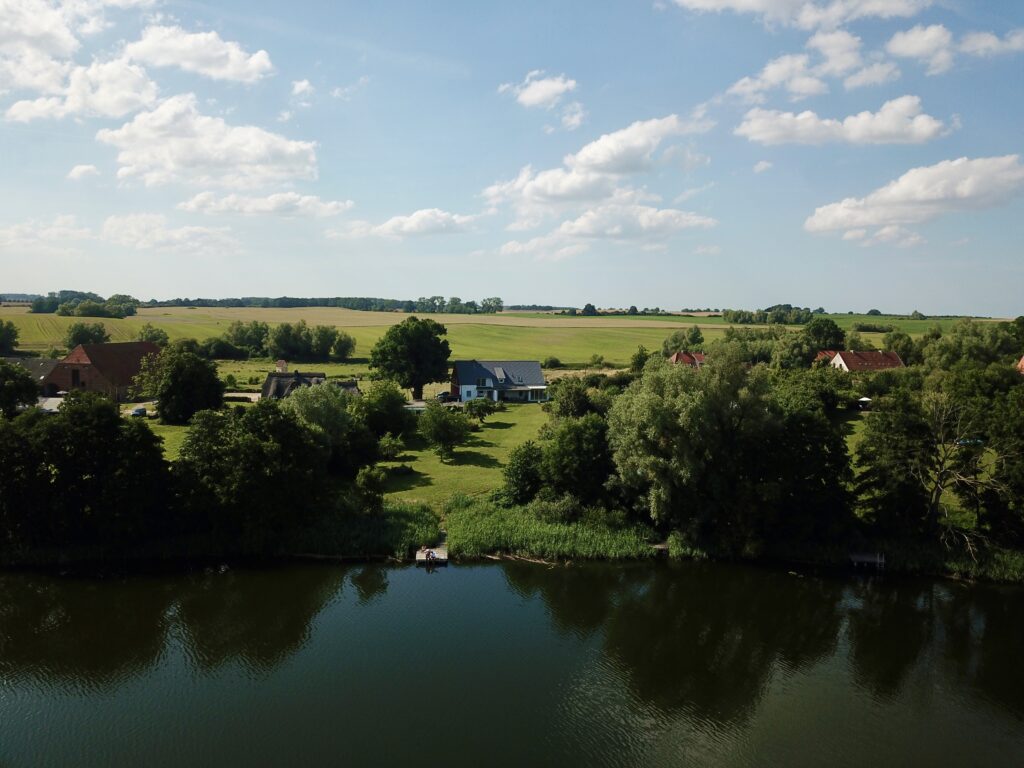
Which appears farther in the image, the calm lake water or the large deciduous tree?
the large deciduous tree

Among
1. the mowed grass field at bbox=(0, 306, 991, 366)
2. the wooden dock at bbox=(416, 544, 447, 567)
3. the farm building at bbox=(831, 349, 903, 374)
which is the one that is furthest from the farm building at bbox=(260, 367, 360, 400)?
the farm building at bbox=(831, 349, 903, 374)

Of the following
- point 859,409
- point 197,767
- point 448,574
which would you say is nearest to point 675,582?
point 448,574

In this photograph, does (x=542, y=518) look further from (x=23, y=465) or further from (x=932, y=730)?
(x=23, y=465)

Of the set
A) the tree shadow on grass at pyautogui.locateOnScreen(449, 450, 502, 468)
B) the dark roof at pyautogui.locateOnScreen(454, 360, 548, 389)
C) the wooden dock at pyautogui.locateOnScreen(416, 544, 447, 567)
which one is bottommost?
the wooden dock at pyautogui.locateOnScreen(416, 544, 447, 567)

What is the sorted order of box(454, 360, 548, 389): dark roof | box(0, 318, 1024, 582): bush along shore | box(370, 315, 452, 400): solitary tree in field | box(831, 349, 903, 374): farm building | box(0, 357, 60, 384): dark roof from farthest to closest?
box(831, 349, 903, 374): farm building < box(454, 360, 548, 389): dark roof < box(0, 357, 60, 384): dark roof < box(370, 315, 452, 400): solitary tree in field < box(0, 318, 1024, 582): bush along shore

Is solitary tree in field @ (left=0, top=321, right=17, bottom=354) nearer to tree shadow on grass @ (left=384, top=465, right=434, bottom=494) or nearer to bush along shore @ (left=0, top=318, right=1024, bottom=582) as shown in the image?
bush along shore @ (left=0, top=318, right=1024, bottom=582)

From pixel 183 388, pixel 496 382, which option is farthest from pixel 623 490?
pixel 496 382

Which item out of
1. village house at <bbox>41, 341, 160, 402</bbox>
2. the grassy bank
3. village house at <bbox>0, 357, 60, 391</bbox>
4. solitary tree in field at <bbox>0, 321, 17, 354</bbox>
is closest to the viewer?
the grassy bank

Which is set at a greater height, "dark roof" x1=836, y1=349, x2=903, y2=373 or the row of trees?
"dark roof" x1=836, y1=349, x2=903, y2=373
